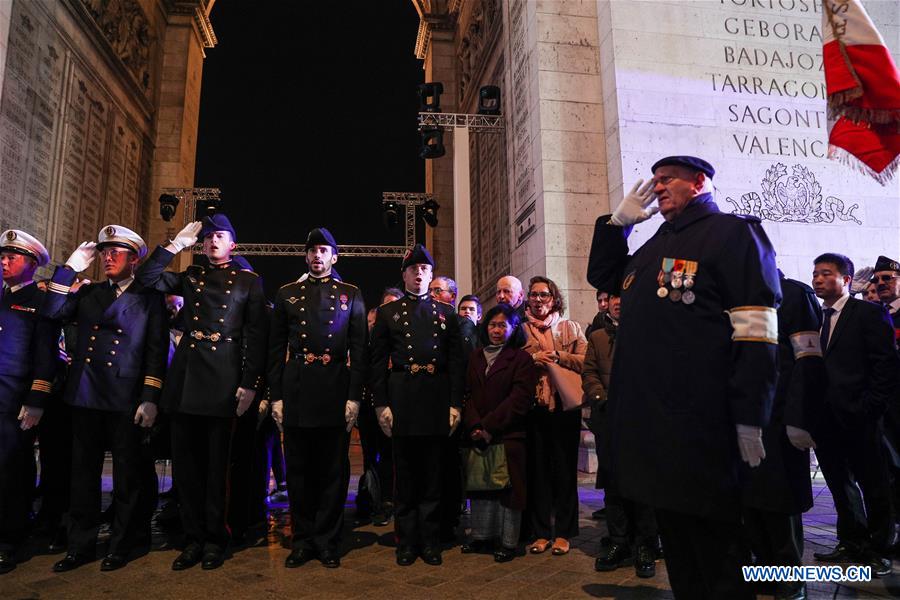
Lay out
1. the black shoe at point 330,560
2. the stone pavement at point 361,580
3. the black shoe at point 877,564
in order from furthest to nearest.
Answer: the black shoe at point 330,560 → the black shoe at point 877,564 → the stone pavement at point 361,580

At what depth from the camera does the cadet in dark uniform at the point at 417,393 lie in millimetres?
4082

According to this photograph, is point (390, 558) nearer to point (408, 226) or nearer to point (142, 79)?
point (408, 226)

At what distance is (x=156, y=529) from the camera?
5.01 meters

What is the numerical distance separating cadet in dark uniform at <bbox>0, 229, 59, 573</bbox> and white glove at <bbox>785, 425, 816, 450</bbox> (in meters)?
4.55

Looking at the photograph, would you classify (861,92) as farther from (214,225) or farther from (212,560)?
(212,560)

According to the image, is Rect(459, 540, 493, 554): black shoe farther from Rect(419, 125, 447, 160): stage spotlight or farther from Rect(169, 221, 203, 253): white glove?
Rect(419, 125, 447, 160): stage spotlight

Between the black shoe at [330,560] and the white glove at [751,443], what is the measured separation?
2682 millimetres

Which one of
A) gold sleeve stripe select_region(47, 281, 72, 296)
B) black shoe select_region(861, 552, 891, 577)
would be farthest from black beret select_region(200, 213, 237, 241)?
black shoe select_region(861, 552, 891, 577)

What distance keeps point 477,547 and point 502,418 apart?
92cm

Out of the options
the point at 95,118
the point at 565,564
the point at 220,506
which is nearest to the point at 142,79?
the point at 95,118

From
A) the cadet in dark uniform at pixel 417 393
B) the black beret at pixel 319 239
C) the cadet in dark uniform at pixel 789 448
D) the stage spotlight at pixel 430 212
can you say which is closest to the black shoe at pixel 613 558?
the cadet in dark uniform at pixel 789 448

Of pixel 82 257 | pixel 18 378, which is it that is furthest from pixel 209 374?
pixel 82 257

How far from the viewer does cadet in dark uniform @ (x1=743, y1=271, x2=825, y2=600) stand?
3176mm

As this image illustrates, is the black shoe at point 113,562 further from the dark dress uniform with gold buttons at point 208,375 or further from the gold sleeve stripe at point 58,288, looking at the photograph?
the gold sleeve stripe at point 58,288
